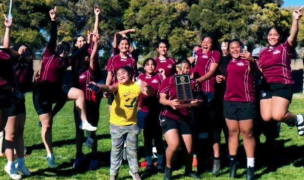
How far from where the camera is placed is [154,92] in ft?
26.3

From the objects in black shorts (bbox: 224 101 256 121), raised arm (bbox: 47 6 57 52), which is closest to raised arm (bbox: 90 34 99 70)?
raised arm (bbox: 47 6 57 52)

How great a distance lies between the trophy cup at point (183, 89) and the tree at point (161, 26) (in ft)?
88.8

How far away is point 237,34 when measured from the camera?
34.9 meters

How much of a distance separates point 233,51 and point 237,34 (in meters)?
28.1

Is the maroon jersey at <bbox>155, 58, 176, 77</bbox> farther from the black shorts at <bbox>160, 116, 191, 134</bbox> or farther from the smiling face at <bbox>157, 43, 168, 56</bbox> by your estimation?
the black shorts at <bbox>160, 116, 191, 134</bbox>

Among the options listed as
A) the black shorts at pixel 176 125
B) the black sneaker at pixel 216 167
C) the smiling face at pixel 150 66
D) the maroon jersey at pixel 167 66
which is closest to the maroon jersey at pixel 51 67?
the smiling face at pixel 150 66

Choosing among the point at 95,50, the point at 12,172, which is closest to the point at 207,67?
the point at 95,50

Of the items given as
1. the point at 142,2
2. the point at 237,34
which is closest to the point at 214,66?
the point at 237,34

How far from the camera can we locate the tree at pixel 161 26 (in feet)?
114

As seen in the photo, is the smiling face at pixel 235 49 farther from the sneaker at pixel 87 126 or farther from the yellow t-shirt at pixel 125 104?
the sneaker at pixel 87 126

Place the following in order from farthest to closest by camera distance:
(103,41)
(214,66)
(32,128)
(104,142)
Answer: (103,41) → (32,128) → (104,142) → (214,66)

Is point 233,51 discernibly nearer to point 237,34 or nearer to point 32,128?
point 32,128

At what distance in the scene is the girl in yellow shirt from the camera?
7.24 metres

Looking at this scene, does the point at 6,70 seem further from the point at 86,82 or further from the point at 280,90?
the point at 280,90
